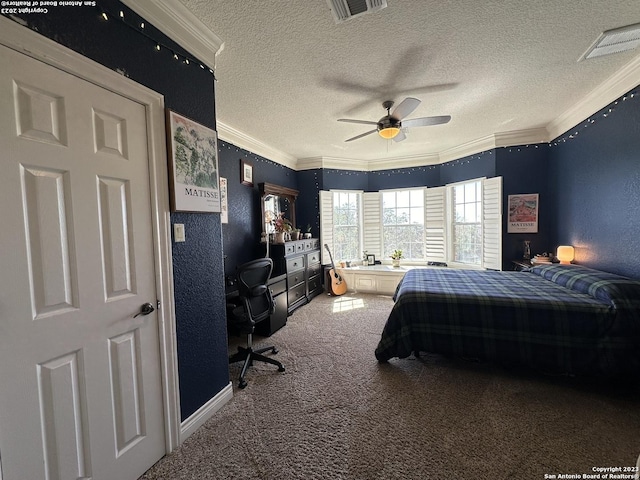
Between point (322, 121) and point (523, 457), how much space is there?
3393 millimetres

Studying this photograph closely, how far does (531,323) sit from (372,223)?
348 cm

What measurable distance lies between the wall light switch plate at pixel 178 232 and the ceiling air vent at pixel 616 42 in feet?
10.3

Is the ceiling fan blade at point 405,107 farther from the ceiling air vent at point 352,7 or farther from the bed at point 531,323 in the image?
the bed at point 531,323

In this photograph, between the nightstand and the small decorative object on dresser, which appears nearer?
the nightstand

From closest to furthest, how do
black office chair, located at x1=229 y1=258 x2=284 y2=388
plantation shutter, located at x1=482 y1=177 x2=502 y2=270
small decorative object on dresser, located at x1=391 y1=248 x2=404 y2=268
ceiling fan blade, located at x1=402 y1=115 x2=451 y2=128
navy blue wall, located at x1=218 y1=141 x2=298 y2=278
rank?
black office chair, located at x1=229 y1=258 x2=284 y2=388
ceiling fan blade, located at x1=402 y1=115 x2=451 y2=128
navy blue wall, located at x1=218 y1=141 x2=298 y2=278
plantation shutter, located at x1=482 y1=177 x2=502 y2=270
small decorative object on dresser, located at x1=391 y1=248 x2=404 y2=268

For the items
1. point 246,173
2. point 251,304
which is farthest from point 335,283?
point 251,304

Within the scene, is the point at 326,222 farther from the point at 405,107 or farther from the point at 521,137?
the point at 521,137

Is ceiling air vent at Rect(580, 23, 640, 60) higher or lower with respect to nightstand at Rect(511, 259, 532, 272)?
higher

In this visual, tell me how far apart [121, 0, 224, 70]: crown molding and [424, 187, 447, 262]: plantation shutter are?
13.9 feet

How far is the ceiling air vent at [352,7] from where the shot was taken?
58.4 inches

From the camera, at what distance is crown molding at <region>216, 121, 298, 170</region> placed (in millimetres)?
3287

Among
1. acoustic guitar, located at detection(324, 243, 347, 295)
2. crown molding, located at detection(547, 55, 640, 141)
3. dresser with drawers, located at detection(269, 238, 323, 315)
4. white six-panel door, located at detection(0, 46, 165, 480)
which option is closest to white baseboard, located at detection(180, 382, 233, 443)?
white six-panel door, located at detection(0, 46, 165, 480)

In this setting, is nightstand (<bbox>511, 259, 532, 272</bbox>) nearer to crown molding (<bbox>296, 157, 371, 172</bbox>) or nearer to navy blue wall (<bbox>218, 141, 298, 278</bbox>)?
crown molding (<bbox>296, 157, 371, 172</bbox>)

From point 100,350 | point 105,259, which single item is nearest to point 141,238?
point 105,259
